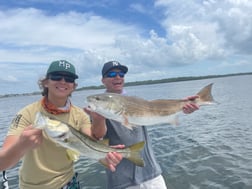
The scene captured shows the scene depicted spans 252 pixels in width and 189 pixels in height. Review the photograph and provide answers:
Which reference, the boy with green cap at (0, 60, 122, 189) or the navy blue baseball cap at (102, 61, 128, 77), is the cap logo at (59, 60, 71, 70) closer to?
the boy with green cap at (0, 60, 122, 189)

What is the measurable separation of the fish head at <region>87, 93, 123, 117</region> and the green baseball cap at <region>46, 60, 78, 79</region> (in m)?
0.55

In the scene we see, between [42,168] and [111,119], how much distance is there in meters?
1.37

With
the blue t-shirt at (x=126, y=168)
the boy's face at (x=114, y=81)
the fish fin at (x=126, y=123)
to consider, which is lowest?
the blue t-shirt at (x=126, y=168)

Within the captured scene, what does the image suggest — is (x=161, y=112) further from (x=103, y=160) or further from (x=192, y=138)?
(x=192, y=138)

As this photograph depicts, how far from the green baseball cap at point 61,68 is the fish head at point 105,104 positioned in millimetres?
549

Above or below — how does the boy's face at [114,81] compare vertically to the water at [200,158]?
above

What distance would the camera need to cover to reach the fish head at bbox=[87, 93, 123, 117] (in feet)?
13.9

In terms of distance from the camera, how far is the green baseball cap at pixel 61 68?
3861 mm

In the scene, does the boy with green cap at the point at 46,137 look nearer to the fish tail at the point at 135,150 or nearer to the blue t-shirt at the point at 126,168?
the fish tail at the point at 135,150

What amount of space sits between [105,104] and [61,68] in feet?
2.87

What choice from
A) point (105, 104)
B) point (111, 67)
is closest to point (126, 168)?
point (105, 104)

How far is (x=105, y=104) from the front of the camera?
14.1 feet

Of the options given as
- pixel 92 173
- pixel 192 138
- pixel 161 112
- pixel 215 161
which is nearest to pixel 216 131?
pixel 192 138

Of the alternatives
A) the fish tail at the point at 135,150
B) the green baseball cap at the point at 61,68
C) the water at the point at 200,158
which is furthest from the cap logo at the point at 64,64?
the water at the point at 200,158
